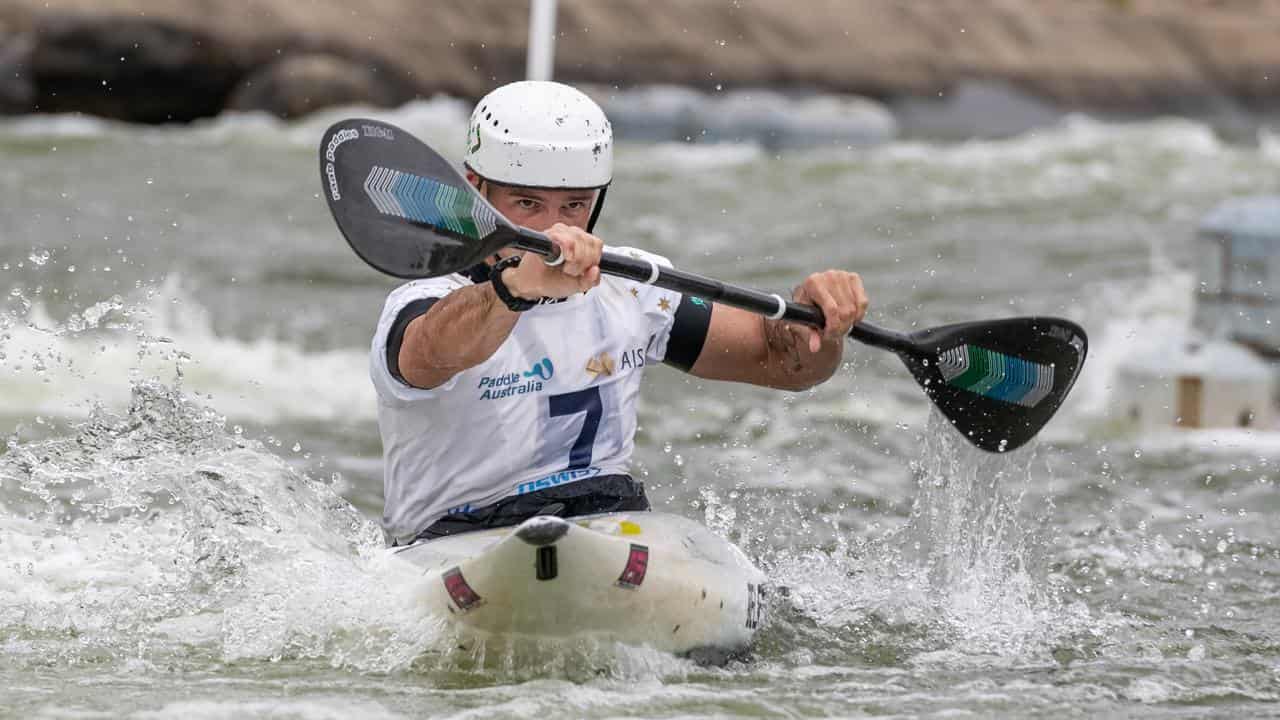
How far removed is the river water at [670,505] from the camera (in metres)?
3.70

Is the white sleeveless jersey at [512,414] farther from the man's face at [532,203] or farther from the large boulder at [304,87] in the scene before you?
the large boulder at [304,87]

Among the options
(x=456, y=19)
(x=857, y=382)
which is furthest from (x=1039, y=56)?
(x=857, y=382)

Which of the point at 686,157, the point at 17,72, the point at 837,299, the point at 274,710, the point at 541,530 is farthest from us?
the point at 17,72

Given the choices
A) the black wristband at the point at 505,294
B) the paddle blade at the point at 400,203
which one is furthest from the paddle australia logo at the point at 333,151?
the black wristband at the point at 505,294

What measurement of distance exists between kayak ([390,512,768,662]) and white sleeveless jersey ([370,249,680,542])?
13 cm

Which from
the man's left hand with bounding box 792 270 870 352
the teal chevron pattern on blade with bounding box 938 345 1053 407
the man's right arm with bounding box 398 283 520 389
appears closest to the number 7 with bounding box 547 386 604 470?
the man's right arm with bounding box 398 283 520 389

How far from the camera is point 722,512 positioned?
236 inches

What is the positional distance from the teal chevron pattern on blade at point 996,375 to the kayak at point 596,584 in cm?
91

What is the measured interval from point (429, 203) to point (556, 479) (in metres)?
0.66

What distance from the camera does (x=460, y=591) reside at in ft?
11.4

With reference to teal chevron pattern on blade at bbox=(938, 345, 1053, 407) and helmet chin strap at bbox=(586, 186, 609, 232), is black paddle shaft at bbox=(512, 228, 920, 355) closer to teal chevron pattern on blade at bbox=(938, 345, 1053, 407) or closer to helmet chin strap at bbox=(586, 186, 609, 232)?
helmet chin strap at bbox=(586, 186, 609, 232)

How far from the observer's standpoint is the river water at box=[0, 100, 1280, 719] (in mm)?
3699

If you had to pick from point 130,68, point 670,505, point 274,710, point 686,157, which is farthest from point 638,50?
point 274,710

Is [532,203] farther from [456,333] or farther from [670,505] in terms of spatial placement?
[670,505]
